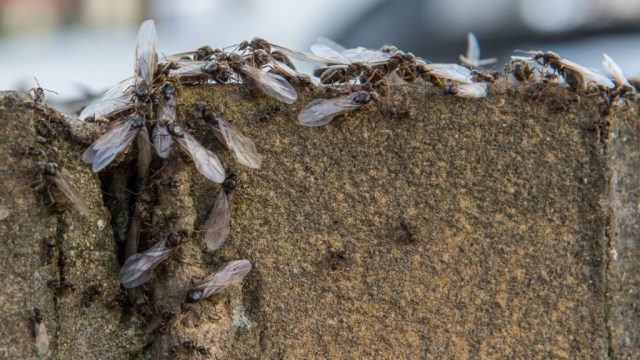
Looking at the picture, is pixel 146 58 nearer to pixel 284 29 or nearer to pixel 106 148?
pixel 106 148

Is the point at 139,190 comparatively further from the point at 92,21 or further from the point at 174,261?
the point at 92,21

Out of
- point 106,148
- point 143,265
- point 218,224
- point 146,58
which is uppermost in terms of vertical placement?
point 146,58

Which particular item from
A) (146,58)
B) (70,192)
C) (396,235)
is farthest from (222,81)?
(396,235)

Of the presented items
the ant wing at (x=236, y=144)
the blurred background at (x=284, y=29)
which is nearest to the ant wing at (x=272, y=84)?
the ant wing at (x=236, y=144)

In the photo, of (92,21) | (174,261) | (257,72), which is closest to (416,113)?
(257,72)

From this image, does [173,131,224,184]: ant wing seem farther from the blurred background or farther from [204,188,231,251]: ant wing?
the blurred background

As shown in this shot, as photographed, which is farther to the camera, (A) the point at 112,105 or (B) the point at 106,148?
(A) the point at 112,105

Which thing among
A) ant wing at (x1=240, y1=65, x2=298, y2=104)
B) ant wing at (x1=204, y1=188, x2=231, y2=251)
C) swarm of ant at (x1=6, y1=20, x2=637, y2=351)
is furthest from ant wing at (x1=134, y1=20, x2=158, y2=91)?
ant wing at (x1=204, y1=188, x2=231, y2=251)
